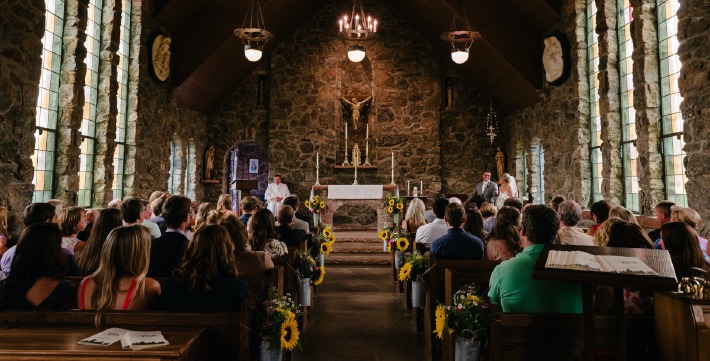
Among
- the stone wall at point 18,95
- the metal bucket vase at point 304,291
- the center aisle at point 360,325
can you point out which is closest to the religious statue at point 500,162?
the center aisle at point 360,325

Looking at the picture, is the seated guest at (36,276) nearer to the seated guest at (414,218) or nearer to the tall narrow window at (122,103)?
the seated guest at (414,218)

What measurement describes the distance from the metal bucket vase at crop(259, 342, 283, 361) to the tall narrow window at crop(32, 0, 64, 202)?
5.20 meters

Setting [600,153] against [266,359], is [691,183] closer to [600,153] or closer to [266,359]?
[600,153]

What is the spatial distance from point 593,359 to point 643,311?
859mm

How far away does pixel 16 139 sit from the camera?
5406 millimetres

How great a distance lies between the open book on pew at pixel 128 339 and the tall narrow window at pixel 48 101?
559 cm

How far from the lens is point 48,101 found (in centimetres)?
662

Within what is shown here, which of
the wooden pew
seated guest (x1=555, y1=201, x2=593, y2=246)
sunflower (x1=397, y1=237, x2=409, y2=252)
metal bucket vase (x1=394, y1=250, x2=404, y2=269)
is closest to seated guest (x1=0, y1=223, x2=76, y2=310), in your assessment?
the wooden pew

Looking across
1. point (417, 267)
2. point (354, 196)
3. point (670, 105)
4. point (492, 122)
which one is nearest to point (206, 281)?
point (417, 267)

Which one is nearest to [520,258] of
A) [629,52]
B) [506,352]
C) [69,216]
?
[506,352]

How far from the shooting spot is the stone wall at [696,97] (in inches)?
205

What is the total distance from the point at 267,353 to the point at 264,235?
60.0 inches

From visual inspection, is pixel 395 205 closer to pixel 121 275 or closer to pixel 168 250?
pixel 168 250

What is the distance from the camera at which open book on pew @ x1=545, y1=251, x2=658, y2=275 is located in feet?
6.08
